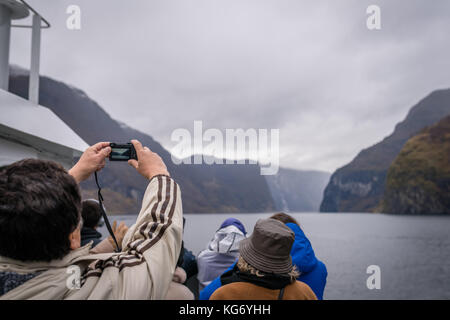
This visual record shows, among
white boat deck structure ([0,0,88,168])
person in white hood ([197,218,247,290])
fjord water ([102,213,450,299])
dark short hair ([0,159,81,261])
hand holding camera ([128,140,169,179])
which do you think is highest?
white boat deck structure ([0,0,88,168])

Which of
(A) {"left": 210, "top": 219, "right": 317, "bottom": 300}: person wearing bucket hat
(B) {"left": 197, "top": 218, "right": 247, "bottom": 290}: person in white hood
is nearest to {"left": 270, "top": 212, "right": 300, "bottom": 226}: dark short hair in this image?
(B) {"left": 197, "top": 218, "right": 247, "bottom": 290}: person in white hood

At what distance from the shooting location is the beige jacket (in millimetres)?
1023

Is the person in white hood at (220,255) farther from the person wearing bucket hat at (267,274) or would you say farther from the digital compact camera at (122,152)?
the digital compact camera at (122,152)

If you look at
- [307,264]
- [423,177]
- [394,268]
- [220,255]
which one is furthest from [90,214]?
[423,177]

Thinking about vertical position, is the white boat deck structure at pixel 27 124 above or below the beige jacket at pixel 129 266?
above

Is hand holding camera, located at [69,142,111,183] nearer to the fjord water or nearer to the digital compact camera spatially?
the digital compact camera

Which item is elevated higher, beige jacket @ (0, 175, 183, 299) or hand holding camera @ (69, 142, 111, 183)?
hand holding camera @ (69, 142, 111, 183)

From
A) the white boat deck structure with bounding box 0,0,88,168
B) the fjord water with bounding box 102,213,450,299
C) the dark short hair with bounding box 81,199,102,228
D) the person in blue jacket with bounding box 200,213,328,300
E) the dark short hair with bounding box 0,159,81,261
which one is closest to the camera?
the dark short hair with bounding box 0,159,81,261

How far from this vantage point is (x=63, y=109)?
157 m

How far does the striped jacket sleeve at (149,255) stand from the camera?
1056 millimetres

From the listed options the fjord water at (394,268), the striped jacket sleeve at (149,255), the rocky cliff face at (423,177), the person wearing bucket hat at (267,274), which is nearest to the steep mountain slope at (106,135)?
the fjord water at (394,268)
